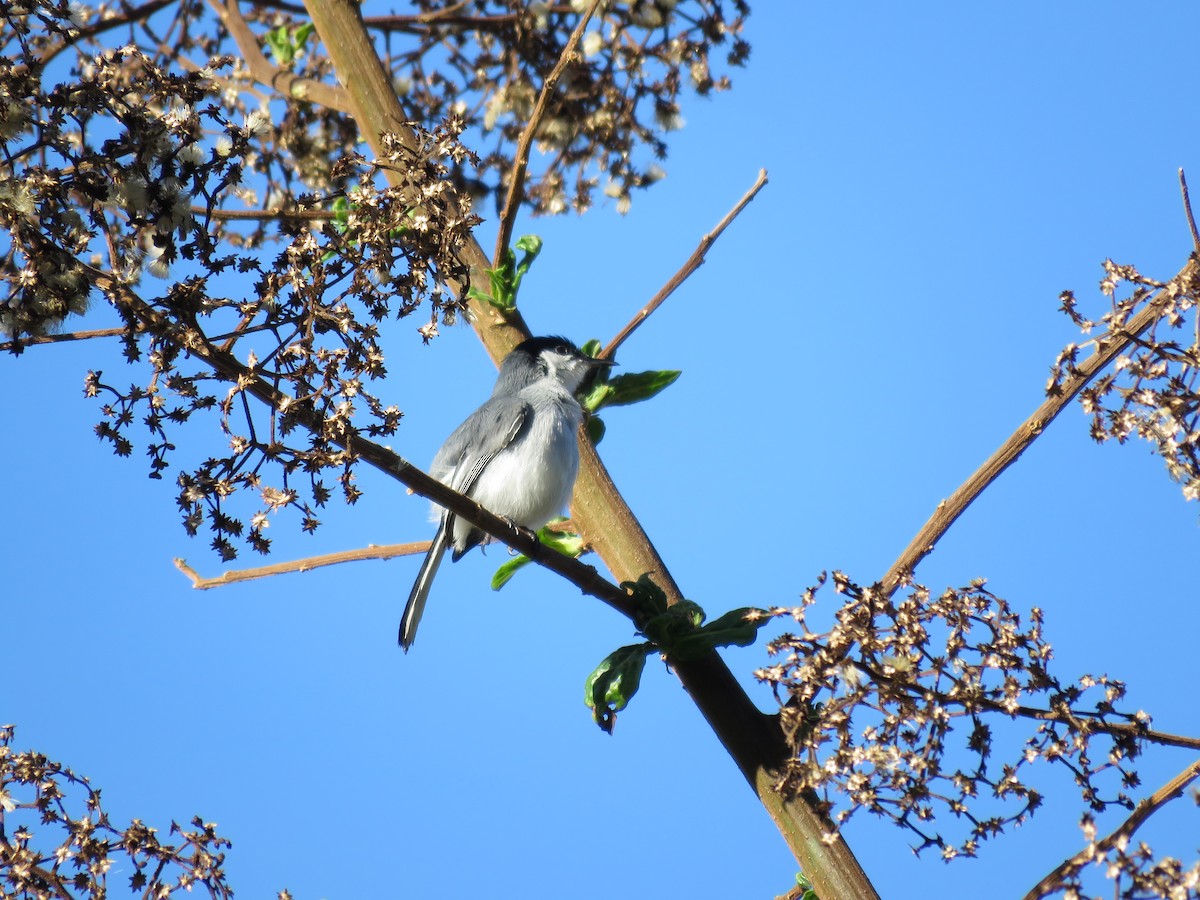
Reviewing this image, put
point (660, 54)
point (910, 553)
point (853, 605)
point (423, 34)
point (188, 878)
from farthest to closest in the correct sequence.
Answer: point (423, 34), point (660, 54), point (910, 553), point (188, 878), point (853, 605)

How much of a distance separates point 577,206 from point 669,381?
1525 mm

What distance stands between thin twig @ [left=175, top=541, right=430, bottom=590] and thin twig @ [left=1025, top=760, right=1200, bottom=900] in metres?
2.57

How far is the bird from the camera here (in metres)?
5.16

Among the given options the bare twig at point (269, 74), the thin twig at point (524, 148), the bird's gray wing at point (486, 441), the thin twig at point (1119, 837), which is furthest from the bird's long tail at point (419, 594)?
the thin twig at point (1119, 837)

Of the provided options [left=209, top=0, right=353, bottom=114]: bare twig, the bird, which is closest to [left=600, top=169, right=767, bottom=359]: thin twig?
the bird

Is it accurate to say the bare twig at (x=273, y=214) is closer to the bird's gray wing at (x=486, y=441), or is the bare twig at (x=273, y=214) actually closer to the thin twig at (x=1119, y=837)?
Answer: the bird's gray wing at (x=486, y=441)

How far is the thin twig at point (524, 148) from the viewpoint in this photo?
153 inches

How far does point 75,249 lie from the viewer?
249 cm

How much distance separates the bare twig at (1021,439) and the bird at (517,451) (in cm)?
186

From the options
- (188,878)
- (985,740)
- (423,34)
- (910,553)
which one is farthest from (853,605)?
(423,34)

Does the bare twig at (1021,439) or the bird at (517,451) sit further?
the bird at (517,451)

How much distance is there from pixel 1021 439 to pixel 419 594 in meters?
2.78

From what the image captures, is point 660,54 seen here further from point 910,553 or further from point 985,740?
point 985,740

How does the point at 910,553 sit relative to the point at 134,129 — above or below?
below
